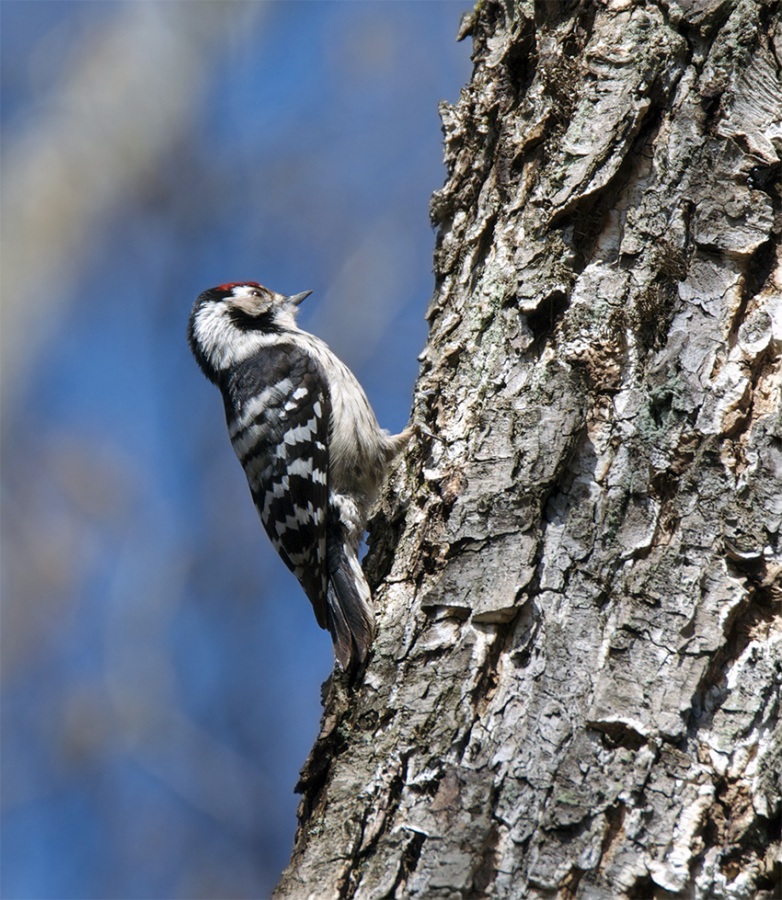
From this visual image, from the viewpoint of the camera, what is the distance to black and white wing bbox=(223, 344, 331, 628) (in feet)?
12.8

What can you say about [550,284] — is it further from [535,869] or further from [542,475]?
[535,869]

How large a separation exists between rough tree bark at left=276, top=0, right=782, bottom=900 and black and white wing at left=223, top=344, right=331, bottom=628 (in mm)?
925

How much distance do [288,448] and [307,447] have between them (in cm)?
8

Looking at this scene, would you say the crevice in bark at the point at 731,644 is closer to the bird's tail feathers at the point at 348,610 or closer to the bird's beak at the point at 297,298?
the bird's tail feathers at the point at 348,610

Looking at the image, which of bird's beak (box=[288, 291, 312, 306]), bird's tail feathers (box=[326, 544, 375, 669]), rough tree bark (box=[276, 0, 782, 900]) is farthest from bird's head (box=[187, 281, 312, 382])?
rough tree bark (box=[276, 0, 782, 900])

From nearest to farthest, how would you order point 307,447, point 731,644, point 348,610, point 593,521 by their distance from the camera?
1. point 731,644
2. point 593,521
3. point 348,610
4. point 307,447

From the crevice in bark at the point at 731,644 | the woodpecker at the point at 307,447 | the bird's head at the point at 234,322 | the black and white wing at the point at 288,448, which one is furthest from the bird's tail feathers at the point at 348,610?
the bird's head at the point at 234,322

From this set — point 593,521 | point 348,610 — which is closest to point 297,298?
point 348,610

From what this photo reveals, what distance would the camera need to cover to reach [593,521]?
2273 millimetres

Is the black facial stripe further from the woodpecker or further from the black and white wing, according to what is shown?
the black and white wing

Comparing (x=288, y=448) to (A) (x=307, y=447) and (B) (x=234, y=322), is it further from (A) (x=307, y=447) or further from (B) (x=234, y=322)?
(B) (x=234, y=322)

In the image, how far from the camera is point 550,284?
2.60 m

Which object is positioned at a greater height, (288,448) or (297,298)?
(297,298)

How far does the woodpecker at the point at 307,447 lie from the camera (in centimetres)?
386
